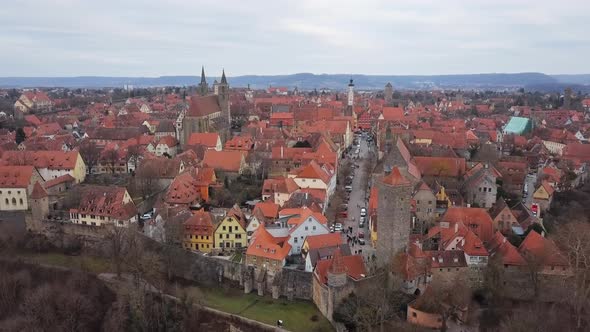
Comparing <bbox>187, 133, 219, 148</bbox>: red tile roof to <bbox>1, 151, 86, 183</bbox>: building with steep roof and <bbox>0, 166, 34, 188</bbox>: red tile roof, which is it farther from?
<bbox>0, 166, 34, 188</bbox>: red tile roof

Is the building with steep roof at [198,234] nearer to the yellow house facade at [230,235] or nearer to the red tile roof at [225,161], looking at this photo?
the yellow house facade at [230,235]

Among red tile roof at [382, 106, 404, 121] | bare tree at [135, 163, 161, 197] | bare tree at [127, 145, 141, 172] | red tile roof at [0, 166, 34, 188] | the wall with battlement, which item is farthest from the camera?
Answer: red tile roof at [382, 106, 404, 121]

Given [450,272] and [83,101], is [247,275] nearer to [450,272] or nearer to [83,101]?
[450,272]

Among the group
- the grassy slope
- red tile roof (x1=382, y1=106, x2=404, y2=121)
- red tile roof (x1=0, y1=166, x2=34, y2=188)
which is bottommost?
the grassy slope

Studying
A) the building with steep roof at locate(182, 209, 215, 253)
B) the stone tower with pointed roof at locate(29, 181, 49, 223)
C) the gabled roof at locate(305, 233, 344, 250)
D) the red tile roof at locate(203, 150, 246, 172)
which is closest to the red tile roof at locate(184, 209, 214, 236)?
the building with steep roof at locate(182, 209, 215, 253)

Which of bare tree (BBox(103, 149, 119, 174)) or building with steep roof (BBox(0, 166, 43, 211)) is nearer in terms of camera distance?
building with steep roof (BBox(0, 166, 43, 211))

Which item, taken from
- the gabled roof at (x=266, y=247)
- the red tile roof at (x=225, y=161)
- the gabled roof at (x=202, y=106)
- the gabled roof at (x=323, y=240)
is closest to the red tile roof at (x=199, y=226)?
the gabled roof at (x=266, y=247)

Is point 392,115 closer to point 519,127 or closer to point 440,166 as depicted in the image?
point 519,127
